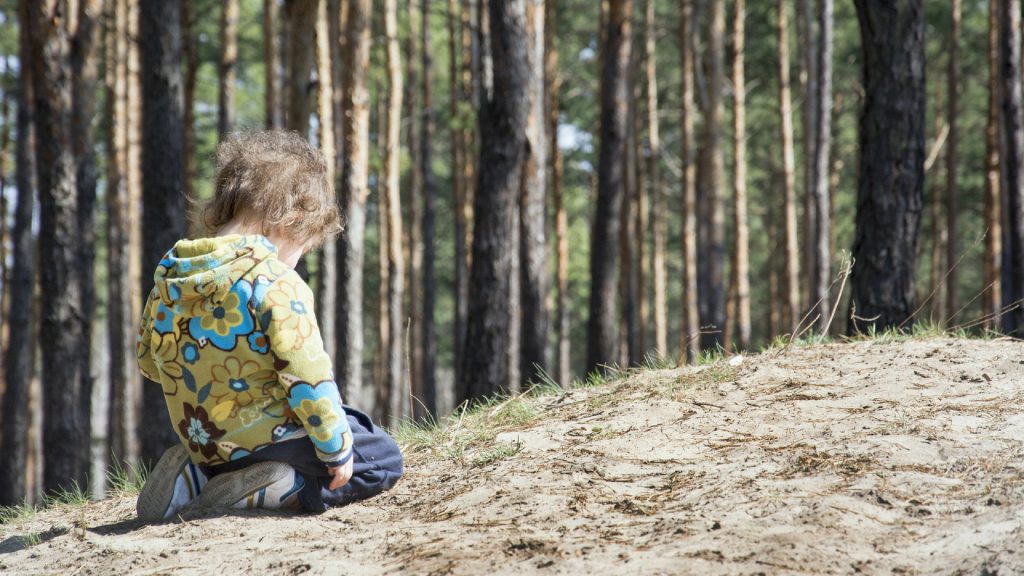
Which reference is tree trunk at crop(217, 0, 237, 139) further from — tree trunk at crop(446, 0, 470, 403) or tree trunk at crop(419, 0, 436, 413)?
tree trunk at crop(446, 0, 470, 403)

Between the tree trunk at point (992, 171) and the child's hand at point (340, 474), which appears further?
the tree trunk at point (992, 171)

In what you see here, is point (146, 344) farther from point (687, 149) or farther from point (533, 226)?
point (687, 149)

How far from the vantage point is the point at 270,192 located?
3.32 meters

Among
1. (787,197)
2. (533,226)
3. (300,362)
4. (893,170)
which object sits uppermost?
(787,197)

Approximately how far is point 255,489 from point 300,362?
61 centimetres

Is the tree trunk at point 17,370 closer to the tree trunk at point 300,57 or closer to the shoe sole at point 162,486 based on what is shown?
the tree trunk at point 300,57

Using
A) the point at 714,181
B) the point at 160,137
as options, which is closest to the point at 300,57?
the point at 160,137

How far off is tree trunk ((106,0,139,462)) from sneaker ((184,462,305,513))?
434 inches

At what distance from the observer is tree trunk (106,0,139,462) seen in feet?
46.4

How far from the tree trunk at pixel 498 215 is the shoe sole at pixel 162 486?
4.78m

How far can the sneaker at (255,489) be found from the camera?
343 cm

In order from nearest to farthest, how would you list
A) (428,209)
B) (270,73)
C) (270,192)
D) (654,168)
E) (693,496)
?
(693,496), (270,192), (270,73), (428,209), (654,168)

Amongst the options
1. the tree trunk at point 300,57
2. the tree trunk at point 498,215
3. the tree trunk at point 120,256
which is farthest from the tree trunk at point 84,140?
the tree trunk at point 498,215

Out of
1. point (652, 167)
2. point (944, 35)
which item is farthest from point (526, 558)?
point (944, 35)
